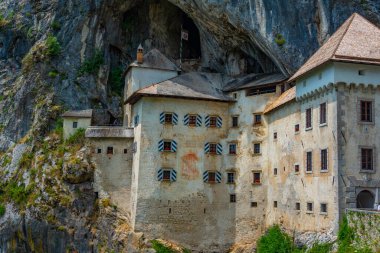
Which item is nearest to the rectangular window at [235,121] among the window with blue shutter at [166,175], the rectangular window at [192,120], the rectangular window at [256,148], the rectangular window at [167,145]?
the rectangular window at [256,148]

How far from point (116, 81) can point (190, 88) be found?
456 inches

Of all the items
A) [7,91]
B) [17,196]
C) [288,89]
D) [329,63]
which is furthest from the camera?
[7,91]

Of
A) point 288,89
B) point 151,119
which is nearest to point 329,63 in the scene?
point 288,89

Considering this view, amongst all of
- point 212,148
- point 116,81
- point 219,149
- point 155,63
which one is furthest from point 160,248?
point 116,81

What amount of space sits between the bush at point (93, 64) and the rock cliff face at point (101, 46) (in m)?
0.10

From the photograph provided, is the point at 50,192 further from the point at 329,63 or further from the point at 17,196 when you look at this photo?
the point at 329,63

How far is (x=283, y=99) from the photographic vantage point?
38250mm

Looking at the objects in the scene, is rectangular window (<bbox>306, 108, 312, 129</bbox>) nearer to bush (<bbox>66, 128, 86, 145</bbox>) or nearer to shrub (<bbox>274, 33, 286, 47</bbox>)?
shrub (<bbox>274, 33, 286, 47</bbox>)

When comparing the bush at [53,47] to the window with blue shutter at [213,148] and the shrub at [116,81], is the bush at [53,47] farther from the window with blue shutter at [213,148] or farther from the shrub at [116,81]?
Answer: the window with blue shutter at [213,148]

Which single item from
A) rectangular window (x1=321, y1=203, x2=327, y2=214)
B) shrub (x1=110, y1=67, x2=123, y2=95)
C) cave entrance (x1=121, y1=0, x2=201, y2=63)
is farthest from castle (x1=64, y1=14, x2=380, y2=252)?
cave entrance (x1=121, y1=0, x2=201, y2=63)

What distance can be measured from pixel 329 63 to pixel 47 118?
27.1 meters

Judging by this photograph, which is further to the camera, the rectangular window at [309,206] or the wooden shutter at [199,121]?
the wooden shutter at [199,121]

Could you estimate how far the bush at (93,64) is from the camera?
50094 millimetres

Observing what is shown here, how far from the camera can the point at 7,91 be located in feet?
172
